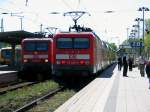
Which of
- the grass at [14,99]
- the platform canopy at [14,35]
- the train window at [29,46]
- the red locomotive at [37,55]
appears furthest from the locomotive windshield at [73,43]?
the platform canopy at [14,35]

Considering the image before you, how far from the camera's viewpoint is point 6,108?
57.5 ft

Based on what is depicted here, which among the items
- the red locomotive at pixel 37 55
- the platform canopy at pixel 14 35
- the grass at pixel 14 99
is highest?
the platform canopy at pixel 14 35

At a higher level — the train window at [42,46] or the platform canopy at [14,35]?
the platform canopy at [14,35]

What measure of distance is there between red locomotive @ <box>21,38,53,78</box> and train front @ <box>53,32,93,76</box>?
19.0ft

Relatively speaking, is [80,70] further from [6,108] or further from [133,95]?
[6,108]

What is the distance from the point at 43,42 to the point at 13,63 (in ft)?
61.4

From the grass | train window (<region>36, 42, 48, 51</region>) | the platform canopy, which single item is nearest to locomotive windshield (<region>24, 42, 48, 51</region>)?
train window (<region>36, 42, 48, 51</region>)

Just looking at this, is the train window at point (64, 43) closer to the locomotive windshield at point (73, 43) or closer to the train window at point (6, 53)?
the locomotive windshield at point (73, 43)

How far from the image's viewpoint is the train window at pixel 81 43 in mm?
27781

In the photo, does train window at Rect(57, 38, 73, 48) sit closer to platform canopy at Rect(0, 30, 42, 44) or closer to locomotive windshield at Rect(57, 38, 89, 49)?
locomotive windshield at Rect(57, 38, 89, 49)

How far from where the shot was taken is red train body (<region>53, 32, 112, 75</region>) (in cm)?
2731

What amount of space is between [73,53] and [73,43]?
68 cm

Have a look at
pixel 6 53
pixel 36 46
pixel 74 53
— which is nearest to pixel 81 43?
pixel 74 53

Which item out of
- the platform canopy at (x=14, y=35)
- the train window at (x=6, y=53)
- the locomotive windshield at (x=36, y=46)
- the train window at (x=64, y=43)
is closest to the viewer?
the train window at (x=64, y=43)
